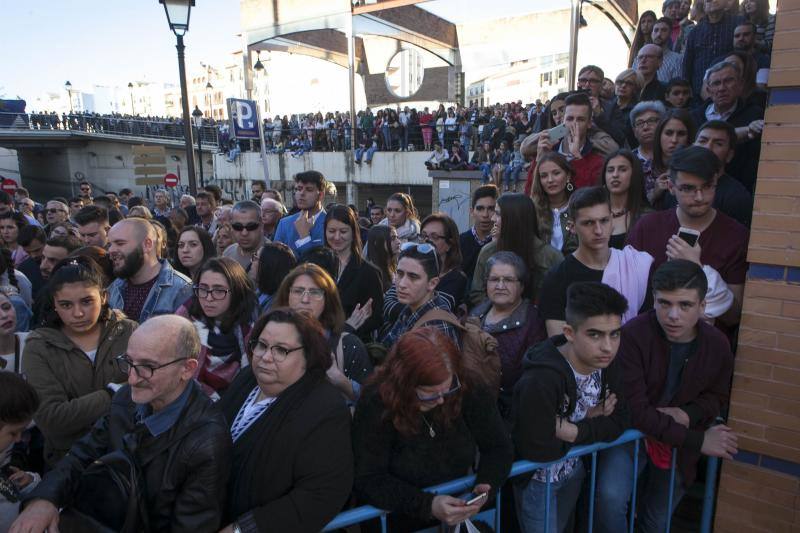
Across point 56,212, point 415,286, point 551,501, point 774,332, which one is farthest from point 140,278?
point 56,212

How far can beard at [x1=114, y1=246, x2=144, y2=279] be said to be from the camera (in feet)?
12.5

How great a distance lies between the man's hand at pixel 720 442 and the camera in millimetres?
2617

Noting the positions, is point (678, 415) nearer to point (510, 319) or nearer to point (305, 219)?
point (510, 319)

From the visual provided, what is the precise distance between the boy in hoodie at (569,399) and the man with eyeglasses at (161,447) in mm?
1350

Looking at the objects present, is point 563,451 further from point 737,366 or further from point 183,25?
point 183,25

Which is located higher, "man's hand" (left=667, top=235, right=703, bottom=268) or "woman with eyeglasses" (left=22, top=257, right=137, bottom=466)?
"man's hand" (left=667, top=235, right=703, bottom=268)

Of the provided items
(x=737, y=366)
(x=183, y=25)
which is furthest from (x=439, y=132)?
(x=737, y=366)

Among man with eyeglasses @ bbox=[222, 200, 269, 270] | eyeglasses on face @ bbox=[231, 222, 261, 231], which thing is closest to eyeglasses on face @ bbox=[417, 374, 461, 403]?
man with eyeglasses @ bbox=[222, 200, 269, 270]

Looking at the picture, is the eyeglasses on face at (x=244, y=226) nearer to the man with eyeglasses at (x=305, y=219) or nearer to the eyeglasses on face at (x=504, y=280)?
the man with eyeglasses at (x=305, y=219)

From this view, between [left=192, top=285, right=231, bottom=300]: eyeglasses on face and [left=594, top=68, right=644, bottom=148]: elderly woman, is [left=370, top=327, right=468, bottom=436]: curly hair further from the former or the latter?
[left=594, top=68, right=644, bottom=148]: elderly woman

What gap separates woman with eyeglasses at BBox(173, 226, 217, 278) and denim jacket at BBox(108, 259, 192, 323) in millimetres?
470

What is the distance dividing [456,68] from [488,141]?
12121 millimetres

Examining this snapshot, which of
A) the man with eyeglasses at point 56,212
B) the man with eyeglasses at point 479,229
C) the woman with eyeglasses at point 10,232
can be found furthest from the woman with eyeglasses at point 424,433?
the man with eyeglasses at point 56,212

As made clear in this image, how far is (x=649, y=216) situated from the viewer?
327cm
